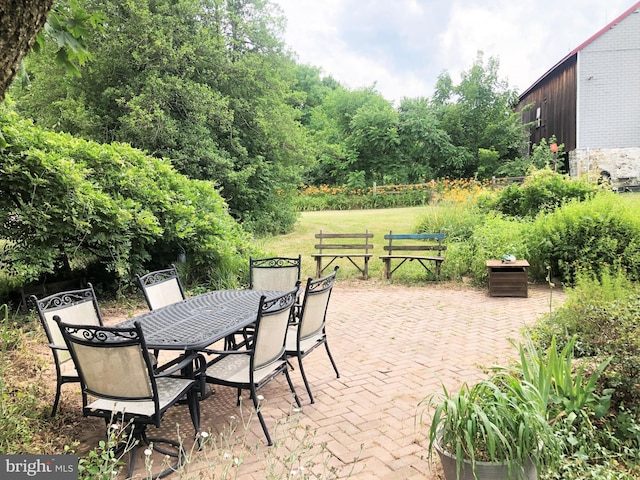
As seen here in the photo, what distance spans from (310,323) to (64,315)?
183 cm

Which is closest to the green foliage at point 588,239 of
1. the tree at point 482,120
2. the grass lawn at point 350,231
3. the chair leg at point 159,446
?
the grass lawn at point 350,231

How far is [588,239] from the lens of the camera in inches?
282

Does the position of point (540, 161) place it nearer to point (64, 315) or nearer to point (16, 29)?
point (64, 315)

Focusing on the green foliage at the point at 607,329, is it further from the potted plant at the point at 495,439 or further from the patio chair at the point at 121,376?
the patio chair at the point at 121,376

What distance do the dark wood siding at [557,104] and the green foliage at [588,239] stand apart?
1567 centimetres

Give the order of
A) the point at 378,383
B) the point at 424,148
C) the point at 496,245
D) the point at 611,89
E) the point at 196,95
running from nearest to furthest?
the point at 378,383 < the point at 496,245 < the point at 196,95 < the point at 611,89 < the point at 424,148

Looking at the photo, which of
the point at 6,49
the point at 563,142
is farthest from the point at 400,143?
the point at 6,49

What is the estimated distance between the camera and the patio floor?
103 inches

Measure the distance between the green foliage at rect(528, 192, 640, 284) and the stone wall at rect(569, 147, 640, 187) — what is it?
48.5 feet

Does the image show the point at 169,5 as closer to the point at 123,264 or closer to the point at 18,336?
the point at 123,264

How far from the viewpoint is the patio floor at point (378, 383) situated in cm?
262

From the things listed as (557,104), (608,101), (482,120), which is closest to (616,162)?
(608,101)

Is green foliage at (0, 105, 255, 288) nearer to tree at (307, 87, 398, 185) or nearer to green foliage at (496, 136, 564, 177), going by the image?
green foliage at (496, 136, 564, 177)

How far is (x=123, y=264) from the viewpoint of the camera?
6.12 m
